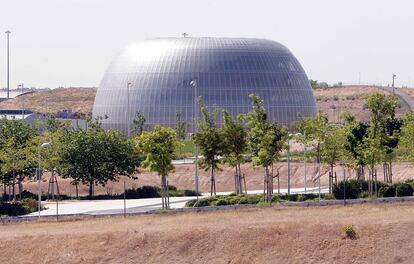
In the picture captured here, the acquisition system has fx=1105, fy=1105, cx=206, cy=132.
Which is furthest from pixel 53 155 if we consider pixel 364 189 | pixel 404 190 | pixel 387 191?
pixel 404 190

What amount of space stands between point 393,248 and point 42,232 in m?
21.3

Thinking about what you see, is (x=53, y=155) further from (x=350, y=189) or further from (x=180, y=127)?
(x=180, y=127)

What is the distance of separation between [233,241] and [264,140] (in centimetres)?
2126

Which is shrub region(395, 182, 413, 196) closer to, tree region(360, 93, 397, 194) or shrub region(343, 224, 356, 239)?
tree region(360, 93, 397, 194)

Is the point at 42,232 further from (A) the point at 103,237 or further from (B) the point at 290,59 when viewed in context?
(B) the point at 290,59

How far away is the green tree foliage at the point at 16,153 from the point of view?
9288 cm

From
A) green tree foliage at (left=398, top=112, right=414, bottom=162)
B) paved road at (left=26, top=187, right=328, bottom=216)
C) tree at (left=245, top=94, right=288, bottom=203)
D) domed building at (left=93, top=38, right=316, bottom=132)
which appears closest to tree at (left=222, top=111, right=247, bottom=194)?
tree at (left=245, top=94, right=288, bottom=203)

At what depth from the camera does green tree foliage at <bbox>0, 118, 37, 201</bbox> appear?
92875 millimetres

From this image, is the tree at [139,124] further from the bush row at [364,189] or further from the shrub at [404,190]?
the shrub at [404,190]

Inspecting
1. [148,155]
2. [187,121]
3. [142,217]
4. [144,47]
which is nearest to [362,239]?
[142,217]

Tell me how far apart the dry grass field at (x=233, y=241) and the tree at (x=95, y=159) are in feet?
109

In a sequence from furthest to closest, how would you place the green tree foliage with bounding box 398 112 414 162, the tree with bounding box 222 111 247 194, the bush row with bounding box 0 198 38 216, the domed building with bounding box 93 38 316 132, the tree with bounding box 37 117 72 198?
the domed building with bounding box 93 38 316 132
the tree with bounding box 37 117 72 198
the tree with bounding box 222 111 247 194
the green tree foliage with bounding box 398 112 414 162
the bush row with bounding box 0 198 38 216

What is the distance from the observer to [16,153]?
306 feet

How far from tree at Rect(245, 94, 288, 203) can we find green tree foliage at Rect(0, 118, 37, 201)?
67.1 feet
